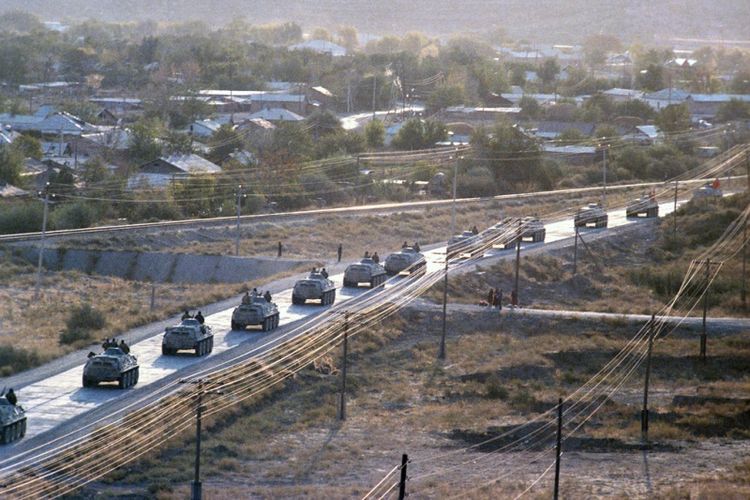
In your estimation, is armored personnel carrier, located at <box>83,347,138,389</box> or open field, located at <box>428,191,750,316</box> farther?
open field, located at <box>428,191,750,316</box>

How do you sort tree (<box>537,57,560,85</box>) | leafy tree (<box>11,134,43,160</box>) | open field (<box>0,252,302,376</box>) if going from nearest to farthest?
open field (<box>0,252,302,376</box>)
leafy tree (<box>11,134,43,160</box>)
tree (<box>537,57,560,85</box>)

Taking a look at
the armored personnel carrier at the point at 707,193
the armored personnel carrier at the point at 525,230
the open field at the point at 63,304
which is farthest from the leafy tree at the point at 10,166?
the armored personnel carrier at the point at 707,193

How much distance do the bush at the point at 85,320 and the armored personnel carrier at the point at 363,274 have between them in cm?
1054

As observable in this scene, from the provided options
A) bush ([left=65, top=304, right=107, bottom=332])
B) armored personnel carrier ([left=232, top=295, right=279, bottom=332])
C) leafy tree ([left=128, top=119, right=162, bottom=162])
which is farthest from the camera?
leafy tree ([left=128, top=119, right=162, bottom=162])

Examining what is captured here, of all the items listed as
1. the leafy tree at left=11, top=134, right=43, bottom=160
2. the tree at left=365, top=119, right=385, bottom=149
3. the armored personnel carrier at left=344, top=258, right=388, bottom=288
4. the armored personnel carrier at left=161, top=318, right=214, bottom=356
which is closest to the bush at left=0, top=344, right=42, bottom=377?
the armored personnel carrier at left=161, top=318, right=214, bottom=356

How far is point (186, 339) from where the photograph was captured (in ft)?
129

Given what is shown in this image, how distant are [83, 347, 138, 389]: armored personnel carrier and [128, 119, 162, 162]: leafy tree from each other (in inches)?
2074

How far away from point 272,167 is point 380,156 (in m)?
15.2

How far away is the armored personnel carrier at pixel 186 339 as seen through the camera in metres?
39.2

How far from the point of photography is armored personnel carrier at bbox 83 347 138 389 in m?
34.8

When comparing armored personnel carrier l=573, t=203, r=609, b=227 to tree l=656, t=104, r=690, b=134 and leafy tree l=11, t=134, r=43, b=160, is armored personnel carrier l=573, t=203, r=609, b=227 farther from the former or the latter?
tree l=656, t=104, r=690, b=134

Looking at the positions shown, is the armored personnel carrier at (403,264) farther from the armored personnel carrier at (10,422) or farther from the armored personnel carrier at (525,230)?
the armored personnel carrier at (10,422)

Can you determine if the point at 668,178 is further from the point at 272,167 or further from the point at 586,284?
the point at 586,284

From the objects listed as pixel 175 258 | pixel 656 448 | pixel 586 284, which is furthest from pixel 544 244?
pixel 656 448
